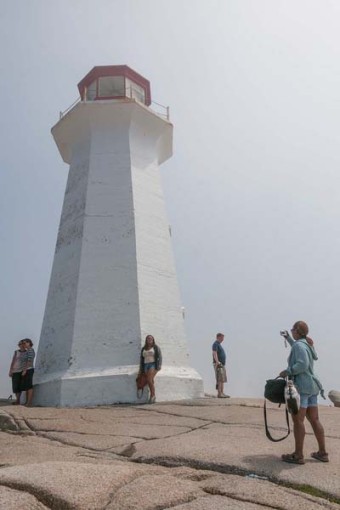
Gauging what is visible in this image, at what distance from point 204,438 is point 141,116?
11415 mm

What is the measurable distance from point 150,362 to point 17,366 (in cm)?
332


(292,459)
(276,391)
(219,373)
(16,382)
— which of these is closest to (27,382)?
(16,382)

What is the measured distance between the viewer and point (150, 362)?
1064 centimetres

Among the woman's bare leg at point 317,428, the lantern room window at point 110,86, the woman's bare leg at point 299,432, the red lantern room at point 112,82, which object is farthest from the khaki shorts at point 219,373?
the lantern room window at point 110,86

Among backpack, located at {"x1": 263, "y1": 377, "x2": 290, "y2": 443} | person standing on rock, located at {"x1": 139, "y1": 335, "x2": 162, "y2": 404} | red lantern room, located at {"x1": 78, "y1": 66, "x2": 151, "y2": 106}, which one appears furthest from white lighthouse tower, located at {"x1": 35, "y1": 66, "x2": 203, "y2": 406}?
backpack, located at {"x1": 263, "y1": 377, "x2": 290, "y2": 443}

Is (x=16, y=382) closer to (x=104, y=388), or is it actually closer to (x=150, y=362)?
(x=104, y=388)

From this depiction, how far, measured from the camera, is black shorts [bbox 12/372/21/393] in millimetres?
11203

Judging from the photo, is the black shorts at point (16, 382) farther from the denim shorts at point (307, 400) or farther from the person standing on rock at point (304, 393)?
the denim shorts at point (307, 400)

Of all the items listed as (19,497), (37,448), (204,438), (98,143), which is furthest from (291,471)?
(98,143)

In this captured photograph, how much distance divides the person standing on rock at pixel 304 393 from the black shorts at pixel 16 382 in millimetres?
7879

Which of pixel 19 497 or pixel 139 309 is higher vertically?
pixel 139 309

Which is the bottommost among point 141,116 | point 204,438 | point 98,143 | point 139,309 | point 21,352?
point 204,438

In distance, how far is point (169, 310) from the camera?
502 inches

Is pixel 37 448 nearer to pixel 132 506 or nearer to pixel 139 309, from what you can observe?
pixel 132 506
